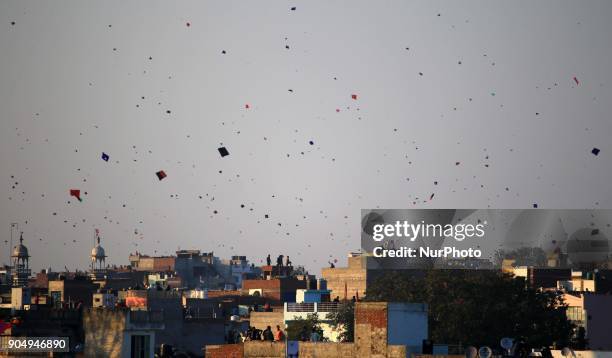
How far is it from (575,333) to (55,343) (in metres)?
48.4

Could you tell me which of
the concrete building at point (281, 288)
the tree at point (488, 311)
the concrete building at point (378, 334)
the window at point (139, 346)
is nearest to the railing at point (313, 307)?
the tree at point (488, 311)

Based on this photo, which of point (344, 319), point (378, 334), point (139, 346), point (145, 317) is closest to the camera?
point (378, 334)

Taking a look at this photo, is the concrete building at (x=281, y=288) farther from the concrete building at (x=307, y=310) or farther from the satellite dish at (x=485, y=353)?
the satellite dish at (x=485, y=353)

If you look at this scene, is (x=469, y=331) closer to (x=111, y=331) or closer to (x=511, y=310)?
(x=511, y=310)

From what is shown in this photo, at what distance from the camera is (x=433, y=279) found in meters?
121

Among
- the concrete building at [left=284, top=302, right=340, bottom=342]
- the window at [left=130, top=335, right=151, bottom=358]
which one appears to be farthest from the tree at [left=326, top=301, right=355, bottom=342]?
the window at [left=130, top=335, right=151, bottom=358]

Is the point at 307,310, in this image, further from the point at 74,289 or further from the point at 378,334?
the point at 378,334

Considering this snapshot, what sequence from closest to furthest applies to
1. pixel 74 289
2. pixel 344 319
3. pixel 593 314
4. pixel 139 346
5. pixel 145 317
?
pixel 139 346 → pixel 145 317 → pixel 593 314 → pixel 344 319 → pixel 74 289

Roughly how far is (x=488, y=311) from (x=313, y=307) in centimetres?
3593

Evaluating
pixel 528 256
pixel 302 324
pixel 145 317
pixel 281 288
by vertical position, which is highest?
pixel 528 256

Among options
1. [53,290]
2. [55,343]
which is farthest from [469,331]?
[53,290]

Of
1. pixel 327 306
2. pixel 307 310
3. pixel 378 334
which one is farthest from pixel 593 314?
pixel 378 334

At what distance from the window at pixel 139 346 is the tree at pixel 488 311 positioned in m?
32.6

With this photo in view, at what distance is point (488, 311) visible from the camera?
111312mm
